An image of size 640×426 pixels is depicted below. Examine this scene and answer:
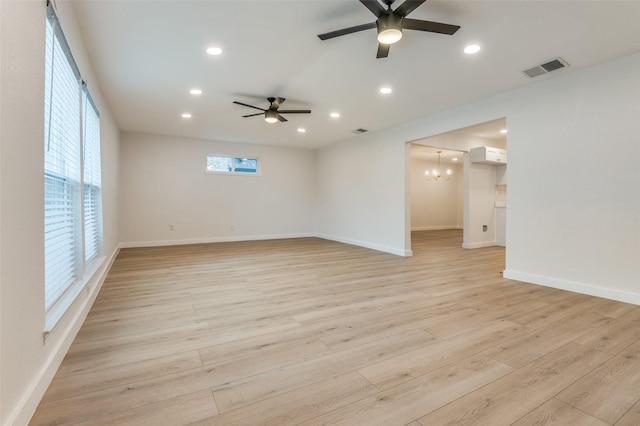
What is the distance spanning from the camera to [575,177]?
3.54 metres

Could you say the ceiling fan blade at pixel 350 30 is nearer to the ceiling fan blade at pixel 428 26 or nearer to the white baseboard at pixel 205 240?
the ceiling fan blade at pixel 428 26

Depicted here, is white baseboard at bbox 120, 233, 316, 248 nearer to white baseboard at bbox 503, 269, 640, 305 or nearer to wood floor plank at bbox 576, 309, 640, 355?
white baseboard at bbox 503, 269, 640, 305

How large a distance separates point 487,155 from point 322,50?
5.11 metres

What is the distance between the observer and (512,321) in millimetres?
2648

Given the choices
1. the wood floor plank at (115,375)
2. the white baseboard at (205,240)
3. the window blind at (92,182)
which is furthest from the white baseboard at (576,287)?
the white baseboard at (205,240)

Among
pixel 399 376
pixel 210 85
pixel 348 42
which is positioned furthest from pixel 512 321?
pixel 210 85

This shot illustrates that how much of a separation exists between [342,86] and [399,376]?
358cm

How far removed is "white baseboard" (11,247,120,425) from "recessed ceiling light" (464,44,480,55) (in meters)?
4.13

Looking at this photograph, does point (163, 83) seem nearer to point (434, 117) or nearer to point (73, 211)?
point (73, 211)

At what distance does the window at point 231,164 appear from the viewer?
7836 millimetres

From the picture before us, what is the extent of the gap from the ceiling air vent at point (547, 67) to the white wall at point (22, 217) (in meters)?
4.43

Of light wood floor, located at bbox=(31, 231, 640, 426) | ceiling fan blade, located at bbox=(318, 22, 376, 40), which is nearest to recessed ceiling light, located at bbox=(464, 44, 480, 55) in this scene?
ceiling fan blade, located at bbox=(318, 22, 376, 40)

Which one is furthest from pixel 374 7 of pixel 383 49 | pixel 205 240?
pixel 205 240

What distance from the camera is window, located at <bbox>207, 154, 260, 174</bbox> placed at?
784cm
